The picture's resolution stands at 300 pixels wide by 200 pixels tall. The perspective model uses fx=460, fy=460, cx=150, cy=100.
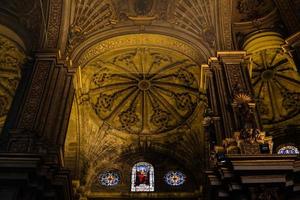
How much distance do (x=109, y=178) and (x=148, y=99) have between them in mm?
3705

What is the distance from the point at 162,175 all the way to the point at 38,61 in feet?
25.0

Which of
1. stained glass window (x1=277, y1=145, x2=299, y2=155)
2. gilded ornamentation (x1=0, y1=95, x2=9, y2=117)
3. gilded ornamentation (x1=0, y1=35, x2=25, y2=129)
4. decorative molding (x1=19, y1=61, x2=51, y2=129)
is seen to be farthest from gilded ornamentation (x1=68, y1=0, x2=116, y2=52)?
stained glass window (x1=277, y1=145, x2=299, y2=155)

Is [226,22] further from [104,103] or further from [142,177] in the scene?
[142,177]

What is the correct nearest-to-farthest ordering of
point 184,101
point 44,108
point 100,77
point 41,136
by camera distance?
point 41,136
point 44,108
point 100,77
point 184,101

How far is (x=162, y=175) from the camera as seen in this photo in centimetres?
1892

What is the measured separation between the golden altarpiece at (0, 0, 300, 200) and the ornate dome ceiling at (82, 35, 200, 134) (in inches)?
1.9

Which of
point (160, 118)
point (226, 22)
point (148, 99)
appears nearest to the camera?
point (226, 22)

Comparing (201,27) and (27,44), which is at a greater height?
(201,27)

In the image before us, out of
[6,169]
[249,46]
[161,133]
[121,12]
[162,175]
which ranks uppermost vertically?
[121,12]

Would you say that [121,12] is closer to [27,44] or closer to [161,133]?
[27,44]

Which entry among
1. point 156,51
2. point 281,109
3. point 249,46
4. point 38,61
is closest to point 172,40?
point 156,51

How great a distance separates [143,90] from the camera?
1944cm

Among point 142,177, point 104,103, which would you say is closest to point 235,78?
point 142,177

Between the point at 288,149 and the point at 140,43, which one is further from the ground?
the point at 140,43
